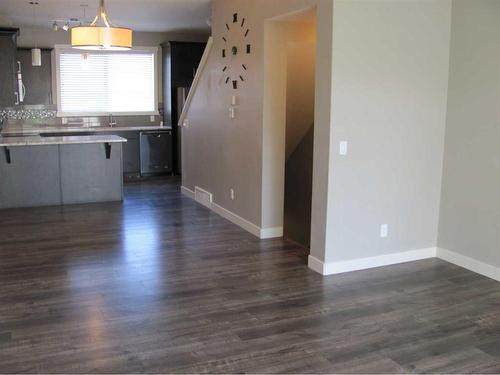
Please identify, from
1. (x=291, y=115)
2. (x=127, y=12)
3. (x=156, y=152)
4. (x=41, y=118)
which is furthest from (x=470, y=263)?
(x=41, y=118)

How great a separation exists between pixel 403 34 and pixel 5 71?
661 centimetres

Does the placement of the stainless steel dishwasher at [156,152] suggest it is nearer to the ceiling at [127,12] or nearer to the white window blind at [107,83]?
the white window blind at [107,83]

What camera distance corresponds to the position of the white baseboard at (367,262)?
4.72m

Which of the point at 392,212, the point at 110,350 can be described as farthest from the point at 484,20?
the point at 110,350

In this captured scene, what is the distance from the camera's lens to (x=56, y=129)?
Result: 975 centimetres

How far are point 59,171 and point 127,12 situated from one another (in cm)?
257

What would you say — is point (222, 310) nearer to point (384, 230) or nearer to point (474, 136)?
point (384, 230)

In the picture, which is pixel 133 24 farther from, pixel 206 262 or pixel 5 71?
pixel 206 262

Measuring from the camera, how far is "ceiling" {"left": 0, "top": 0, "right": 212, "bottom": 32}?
282 inches

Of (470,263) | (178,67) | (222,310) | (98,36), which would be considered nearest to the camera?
(222,310)

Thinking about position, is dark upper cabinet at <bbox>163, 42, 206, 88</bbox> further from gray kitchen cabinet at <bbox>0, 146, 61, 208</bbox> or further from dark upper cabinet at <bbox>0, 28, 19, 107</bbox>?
gray kitchen cabinet at <bbox>0, 146, 61, 208</bbox>

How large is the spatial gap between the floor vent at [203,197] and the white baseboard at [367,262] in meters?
2.79

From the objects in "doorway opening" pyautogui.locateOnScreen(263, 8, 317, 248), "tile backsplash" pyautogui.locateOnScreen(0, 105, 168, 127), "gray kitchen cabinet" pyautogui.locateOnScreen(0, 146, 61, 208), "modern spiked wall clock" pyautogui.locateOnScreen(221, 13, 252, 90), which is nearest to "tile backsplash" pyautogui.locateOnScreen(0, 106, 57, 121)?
"tile backsplash" pyautogui.locateOnScreen(0, 105, 168, 127)

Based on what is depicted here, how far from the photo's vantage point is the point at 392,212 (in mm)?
4953
